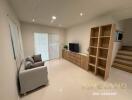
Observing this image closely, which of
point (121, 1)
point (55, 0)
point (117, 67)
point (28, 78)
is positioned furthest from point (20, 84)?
point (117, 67)

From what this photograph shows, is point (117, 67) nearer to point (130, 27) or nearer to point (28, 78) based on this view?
point (130, 27)

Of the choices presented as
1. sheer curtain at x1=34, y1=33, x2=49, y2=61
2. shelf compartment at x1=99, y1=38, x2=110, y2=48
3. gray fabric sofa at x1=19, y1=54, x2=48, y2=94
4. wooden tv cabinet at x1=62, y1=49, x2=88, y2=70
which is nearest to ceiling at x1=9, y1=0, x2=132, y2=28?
shelf compartment at x1=99, y1=38, x2=110, y2=48

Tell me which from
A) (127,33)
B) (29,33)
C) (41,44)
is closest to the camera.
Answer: (29,33)

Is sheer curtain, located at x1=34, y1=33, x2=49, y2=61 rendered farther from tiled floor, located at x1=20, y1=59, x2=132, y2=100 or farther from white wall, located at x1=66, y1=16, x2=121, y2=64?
tiled floor, located at x1=20, y1=59, x2=132, y2=100

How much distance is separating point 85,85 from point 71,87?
517mm

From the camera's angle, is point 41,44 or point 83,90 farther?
point 41,44

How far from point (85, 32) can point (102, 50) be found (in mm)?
1757

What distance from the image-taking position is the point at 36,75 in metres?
2.32

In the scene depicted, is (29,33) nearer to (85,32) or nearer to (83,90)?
(85,32)

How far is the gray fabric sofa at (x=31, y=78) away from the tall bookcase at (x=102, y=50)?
7.46ft

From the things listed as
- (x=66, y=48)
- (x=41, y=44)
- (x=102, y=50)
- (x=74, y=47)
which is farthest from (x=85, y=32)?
(x=41, y=44)

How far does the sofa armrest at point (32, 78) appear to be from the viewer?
2.09m

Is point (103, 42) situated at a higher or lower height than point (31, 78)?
higher

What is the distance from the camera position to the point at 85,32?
4.57 metres
